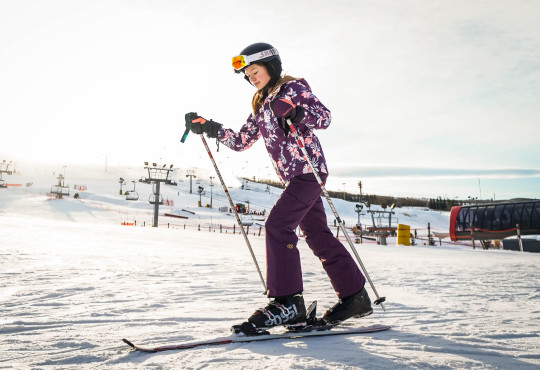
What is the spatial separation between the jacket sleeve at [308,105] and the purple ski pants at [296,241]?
0.33m

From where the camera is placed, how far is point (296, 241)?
7.22 ft

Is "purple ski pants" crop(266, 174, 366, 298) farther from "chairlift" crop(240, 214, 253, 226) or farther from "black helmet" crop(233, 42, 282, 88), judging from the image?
"chairlift" crop(240, 214, 253, 226)

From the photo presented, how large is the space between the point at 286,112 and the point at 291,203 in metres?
0.54

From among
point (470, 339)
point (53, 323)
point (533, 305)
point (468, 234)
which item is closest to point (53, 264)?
point (53, 323)

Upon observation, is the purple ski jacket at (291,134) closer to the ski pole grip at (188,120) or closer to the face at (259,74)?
the face at (259,74)

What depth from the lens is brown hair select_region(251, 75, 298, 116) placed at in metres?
2.39

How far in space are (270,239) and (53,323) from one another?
1246 millimetres

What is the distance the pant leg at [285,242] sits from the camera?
2135mm

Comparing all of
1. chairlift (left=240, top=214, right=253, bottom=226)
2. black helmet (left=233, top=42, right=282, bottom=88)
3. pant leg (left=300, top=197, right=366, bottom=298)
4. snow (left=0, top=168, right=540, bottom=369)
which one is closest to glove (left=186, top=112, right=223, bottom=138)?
black helmet (left=233, top=42, right=282, bottom=88)

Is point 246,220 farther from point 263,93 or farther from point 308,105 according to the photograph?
point 308,105

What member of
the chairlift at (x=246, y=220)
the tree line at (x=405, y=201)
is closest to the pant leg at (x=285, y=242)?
the chairlift at (x=246, y=220)

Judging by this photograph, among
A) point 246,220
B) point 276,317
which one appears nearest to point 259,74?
point 276,317

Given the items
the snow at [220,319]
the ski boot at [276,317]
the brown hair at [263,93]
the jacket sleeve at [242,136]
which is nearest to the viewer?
the snow at [220,319]

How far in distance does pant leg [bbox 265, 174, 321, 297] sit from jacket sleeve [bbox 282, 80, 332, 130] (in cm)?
37
